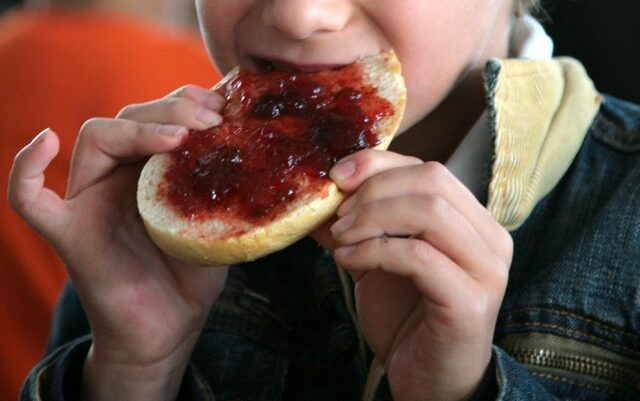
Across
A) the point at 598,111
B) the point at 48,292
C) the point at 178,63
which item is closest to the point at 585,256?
the point at 598,111

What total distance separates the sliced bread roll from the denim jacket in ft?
0.69

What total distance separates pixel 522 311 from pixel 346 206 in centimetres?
34

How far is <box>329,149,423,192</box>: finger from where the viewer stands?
0.90m

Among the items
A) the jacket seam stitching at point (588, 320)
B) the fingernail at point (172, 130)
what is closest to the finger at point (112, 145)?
the fingernail at point (172, 130)

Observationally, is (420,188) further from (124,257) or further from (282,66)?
(124,257)

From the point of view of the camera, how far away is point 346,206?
905 mm

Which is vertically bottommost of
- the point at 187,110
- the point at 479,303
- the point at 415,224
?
the point at 479,303

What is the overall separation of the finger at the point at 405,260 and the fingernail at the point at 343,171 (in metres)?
0.07

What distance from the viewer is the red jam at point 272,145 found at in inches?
36.8

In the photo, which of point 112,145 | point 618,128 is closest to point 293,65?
point 112,145

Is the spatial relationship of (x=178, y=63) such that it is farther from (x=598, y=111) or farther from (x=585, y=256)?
(x=585, y=256)

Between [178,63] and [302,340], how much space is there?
988mm

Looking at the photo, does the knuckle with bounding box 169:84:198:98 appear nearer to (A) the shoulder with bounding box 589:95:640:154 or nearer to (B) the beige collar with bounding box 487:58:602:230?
(B) the beige collar with bounding box 487:58:602:230

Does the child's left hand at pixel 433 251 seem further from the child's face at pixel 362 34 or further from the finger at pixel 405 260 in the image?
the child's face at pixel 362 34
